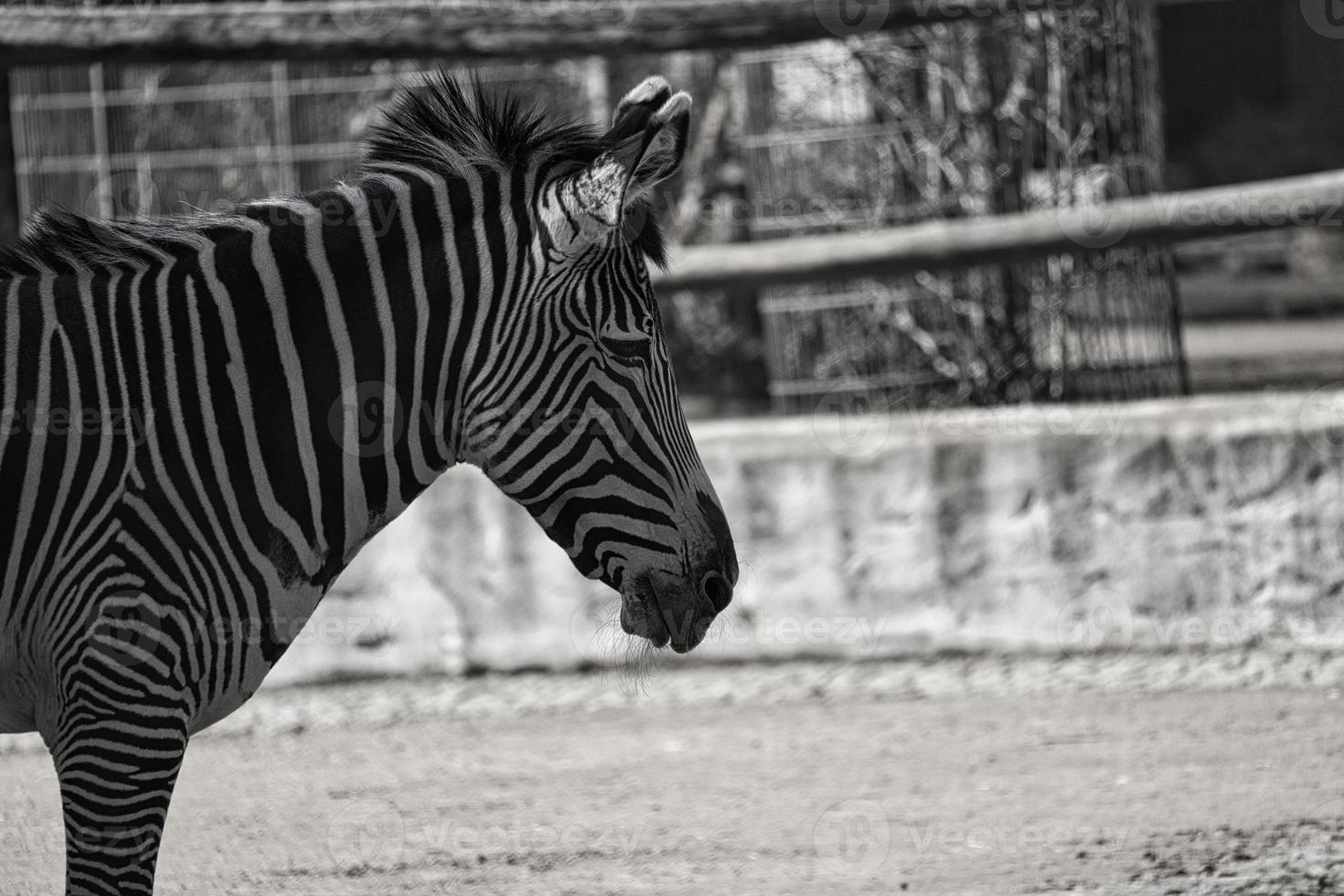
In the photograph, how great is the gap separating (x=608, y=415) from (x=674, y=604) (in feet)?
1.22

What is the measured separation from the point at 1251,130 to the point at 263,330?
17.3m

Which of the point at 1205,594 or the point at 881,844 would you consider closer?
the point at 881,844

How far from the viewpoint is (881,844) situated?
4250 mm

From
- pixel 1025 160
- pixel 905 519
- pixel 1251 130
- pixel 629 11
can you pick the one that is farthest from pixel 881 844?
pixel 1251 130

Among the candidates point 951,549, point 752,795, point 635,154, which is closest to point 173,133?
point 951,549

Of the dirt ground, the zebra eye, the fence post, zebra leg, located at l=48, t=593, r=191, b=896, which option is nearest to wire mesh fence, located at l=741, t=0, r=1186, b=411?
the dirt ground

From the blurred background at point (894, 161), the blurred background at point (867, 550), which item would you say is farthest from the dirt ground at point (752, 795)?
the blurred background at point (894, 161)

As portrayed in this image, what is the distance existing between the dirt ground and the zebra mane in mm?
1988

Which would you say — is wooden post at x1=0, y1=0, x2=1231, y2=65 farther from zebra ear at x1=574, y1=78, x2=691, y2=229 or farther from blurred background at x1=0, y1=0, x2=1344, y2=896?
zebra ear at x1=574, y1=78, x2=691, y2=229

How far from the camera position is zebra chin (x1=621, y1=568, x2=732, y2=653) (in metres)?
2.69

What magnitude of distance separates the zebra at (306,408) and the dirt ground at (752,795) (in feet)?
5.10

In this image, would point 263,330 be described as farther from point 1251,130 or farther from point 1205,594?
point 1251,130

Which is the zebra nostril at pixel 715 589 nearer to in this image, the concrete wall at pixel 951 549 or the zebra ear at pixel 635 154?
the zebra ear at pixel 635 154

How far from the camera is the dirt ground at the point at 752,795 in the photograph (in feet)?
13.2
